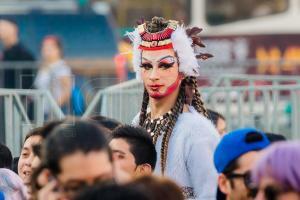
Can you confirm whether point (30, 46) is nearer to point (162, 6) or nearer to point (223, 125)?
point (162, 6)

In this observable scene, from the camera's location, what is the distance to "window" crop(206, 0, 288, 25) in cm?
Answer: 2373

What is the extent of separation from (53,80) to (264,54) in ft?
32.6

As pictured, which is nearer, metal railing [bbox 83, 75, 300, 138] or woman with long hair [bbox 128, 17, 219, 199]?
woman with long hair [bbox 128, 17, 219, 199]

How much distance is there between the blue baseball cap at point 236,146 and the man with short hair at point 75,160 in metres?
1.05

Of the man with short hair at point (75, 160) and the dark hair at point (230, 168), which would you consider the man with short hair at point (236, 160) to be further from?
the man with short hair at point (75, 160)

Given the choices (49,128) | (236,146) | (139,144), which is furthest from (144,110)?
(49,128)

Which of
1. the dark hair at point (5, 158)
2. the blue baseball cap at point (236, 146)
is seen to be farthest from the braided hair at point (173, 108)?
the blue baseball cap at point (236, 146)

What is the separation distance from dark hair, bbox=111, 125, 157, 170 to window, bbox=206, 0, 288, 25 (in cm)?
1699

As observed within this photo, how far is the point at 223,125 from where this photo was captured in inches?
391

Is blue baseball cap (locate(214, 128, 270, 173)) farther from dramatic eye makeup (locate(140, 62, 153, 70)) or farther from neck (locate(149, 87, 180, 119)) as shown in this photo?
dramatic eye makeup (locate(140, 62, 153, 70))

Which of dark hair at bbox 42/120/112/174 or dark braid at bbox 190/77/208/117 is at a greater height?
dark hair at bbox 42/120/112/174

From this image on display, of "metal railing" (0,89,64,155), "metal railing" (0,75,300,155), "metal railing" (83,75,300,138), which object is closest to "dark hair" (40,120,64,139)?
"metal railing" (0,89,64,155)

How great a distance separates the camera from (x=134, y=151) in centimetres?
674

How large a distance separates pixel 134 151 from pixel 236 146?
1.16 m
